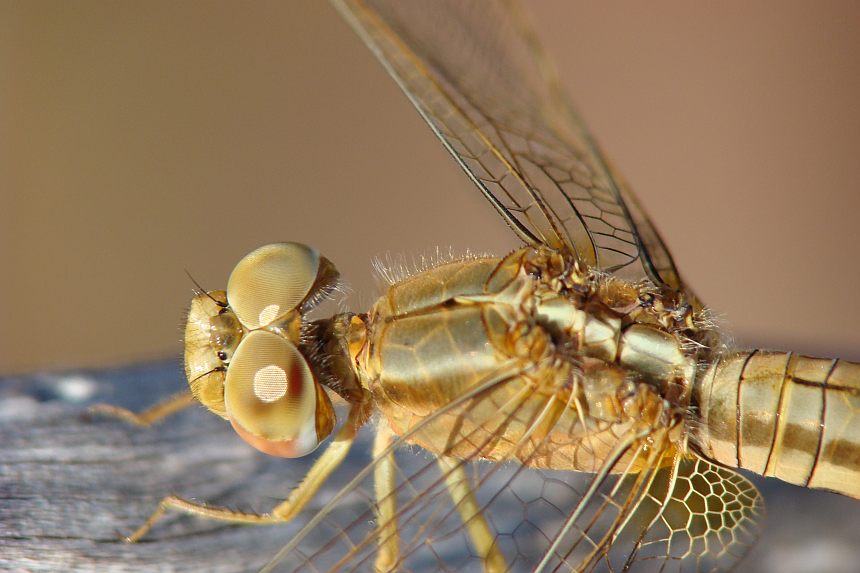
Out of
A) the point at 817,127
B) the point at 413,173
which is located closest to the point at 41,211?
the point at 413,173

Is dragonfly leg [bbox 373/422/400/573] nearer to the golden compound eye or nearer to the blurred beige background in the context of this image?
the golden compound eye

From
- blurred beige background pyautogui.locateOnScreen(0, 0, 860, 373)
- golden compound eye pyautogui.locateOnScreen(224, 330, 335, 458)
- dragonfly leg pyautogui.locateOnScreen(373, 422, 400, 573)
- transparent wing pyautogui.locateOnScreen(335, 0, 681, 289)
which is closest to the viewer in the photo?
dragonfly leg pyautogui.locateOnScreen(373, 422, 400, 573)

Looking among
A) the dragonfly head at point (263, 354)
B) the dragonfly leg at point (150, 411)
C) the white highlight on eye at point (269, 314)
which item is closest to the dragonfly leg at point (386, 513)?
the dragonfly head at point (263, 354)

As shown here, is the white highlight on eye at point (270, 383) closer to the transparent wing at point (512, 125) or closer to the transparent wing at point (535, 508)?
the transparent wing at point (535, 508)

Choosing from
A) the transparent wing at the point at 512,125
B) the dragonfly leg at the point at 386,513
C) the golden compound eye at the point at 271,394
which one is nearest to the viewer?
the dragonfly leg at the point at 386,513

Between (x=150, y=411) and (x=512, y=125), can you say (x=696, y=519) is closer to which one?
(x=512, y=125)

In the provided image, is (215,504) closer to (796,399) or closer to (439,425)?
(439,425)

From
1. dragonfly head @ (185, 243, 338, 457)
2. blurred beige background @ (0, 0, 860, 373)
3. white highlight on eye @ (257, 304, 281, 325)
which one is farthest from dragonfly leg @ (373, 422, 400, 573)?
blurred beige background @ (0, 0, 860, 373)

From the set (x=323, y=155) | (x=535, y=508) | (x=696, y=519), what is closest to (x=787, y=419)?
(x=696, y=519)
